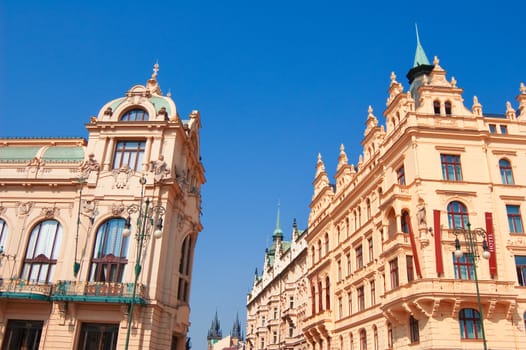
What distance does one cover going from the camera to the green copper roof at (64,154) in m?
41.3

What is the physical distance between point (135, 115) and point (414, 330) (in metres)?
28.1

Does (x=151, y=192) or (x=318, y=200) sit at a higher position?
(x=318, y=200)

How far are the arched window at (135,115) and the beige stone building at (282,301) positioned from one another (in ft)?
106

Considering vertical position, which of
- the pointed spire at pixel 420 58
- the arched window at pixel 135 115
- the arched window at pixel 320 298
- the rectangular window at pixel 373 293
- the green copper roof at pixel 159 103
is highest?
the pointed spire at pixel 420 58

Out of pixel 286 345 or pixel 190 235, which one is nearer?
pixel 190 235

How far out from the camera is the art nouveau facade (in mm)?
31891

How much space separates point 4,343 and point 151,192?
15.1 metres

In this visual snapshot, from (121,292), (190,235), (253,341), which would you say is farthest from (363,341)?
(253,341)

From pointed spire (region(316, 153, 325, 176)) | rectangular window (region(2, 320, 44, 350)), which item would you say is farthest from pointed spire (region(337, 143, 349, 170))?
rectangular window (region(2, 320, 44, 350))

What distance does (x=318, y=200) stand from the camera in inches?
2340

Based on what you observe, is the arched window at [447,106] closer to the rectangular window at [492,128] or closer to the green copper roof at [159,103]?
the rectangular window at [492,128]

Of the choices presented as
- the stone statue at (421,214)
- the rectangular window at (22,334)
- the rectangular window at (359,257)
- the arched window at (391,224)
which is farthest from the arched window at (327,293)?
the rectangular window at (22,334)

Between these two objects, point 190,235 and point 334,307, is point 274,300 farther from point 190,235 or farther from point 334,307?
point 190,235

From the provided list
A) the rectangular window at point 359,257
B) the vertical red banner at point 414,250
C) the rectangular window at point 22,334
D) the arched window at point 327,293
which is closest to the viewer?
the vertical red banner at point 414,250
